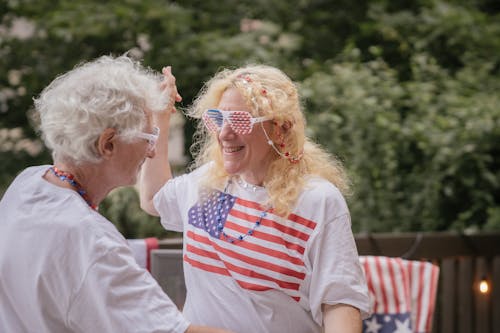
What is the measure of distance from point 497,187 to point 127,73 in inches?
198

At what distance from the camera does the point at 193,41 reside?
7027 millimetres

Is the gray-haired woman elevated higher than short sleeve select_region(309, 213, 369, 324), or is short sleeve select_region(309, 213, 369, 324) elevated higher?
the gray-haired woman

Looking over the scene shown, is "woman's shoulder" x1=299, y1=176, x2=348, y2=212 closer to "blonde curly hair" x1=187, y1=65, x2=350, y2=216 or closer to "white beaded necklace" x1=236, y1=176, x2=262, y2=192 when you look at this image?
"blonde curly hair" x1=187, y1=65, x2=350, y2=216

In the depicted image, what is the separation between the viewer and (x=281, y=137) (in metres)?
2.53

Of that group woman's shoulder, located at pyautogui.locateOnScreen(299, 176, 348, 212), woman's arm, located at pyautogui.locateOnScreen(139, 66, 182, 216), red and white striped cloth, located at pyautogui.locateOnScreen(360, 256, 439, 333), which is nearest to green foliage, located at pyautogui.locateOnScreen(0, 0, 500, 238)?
red and white striped cloth, located at pyautogui.locateOnScreen(360, 256, 439, 333)

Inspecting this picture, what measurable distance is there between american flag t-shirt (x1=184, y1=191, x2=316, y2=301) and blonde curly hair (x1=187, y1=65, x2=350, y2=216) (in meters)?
0.06

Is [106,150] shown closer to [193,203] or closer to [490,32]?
[193,203]

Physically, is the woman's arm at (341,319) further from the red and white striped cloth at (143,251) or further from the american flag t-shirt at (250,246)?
the red and white striped cloth at (143,251)

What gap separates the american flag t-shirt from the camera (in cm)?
237

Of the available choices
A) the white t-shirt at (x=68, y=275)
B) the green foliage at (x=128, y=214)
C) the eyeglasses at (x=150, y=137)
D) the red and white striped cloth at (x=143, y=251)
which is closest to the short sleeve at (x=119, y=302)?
the white t-shirt at (x=68, y=275)

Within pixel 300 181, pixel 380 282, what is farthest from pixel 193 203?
pixel 380 282

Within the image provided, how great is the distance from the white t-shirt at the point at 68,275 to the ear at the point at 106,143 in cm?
13

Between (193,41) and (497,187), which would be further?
(193,41)

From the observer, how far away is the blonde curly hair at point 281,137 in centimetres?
244
